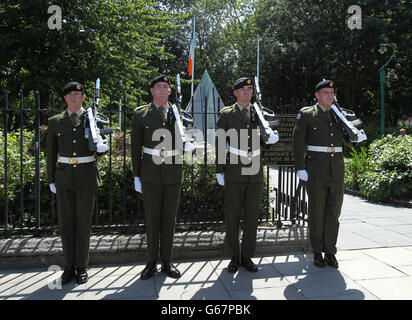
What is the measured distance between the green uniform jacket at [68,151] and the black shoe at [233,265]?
1.72 meters

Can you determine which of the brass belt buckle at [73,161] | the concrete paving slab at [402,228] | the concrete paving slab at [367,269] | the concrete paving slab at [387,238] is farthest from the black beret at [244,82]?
the concrete paving slab at [402,228]

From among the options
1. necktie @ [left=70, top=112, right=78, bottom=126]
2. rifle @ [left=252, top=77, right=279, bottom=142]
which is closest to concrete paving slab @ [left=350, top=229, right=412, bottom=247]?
rifle @ [left=252, top=77, right=279, bottom=142]

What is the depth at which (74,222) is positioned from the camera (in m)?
4.26

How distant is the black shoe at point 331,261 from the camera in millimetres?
4547

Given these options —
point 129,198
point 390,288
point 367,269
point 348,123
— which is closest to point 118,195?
point 129,198

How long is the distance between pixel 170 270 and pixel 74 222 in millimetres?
1133

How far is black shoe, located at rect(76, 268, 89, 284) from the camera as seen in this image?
4.16 m

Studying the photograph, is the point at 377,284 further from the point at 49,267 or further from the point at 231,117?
the point at 49,267

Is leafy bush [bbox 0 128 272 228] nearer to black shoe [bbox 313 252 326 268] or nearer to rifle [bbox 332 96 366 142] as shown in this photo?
black shoe [bbox 313 252 326 268]

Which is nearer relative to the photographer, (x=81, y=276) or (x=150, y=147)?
(x=81, y=276)

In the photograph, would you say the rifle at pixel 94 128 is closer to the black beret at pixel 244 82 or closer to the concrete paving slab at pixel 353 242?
the black beret at pixel 244 82

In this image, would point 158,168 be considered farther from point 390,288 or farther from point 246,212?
point 390,288

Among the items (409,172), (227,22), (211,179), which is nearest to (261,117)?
(211,179)

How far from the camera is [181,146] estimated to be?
432cm
